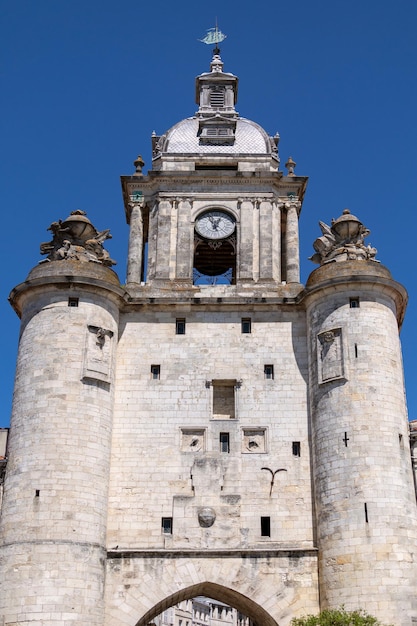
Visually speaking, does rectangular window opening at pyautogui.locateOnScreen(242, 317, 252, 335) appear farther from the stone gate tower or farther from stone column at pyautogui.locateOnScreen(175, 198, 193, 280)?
stone column at pyautogui.locateOnScreen(175, 198, 193, 280)

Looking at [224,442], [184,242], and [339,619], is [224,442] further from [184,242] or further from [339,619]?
[184,242]

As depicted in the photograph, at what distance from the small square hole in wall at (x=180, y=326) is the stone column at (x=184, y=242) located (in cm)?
193

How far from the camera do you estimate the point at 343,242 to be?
31.3 meters

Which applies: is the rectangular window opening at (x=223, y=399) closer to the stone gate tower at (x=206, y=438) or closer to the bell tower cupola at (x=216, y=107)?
the stone gate tower at (x=206, y=438)

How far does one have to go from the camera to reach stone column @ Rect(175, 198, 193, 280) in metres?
32.5

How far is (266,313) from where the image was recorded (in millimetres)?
30969

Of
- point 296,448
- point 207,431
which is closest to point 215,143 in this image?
point 207,431

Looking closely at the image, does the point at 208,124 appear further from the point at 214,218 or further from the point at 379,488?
the point at 379,488

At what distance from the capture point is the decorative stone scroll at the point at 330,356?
28547mm

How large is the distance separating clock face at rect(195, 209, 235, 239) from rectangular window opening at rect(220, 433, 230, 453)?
7813 millimetres

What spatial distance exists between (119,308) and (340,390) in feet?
25.0

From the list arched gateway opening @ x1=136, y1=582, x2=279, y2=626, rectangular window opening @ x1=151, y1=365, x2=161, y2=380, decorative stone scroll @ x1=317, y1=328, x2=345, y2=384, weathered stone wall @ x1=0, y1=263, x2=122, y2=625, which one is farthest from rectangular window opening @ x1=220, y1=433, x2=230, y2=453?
arched gateway opening @ x1=136, y1=582, x2=279, y2=626

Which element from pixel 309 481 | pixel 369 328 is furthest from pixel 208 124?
pixel 309 481

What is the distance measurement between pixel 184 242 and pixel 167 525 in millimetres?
10130
